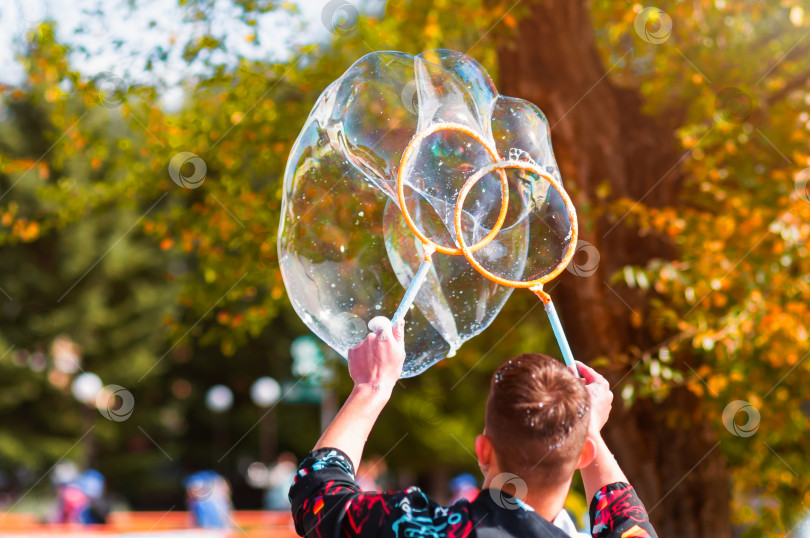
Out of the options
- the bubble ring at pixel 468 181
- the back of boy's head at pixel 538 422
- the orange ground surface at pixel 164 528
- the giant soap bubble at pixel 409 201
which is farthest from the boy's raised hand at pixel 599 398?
the orange ground surface at pixel 164 528

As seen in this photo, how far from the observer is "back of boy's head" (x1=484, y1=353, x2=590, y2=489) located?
151cm

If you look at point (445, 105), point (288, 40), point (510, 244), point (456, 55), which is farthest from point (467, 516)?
point (288, 40)

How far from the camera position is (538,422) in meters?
1.51

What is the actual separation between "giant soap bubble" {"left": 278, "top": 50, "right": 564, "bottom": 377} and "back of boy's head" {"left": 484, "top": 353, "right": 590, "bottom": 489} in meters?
0.95

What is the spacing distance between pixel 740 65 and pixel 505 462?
16.6 feet

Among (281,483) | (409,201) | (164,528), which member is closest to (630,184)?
(409,201)

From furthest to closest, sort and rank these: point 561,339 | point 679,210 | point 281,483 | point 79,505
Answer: point 281,483 < point 79,505 < point 679,210 < point 561,339

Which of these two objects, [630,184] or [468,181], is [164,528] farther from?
[468,181]

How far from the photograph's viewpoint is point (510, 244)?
2654mm

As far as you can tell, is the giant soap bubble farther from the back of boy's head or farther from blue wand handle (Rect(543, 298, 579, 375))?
the back of boy's head

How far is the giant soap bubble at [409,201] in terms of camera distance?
8.54ft

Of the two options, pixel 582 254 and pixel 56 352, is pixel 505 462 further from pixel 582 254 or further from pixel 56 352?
pixel 56 352

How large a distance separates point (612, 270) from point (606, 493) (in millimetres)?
3848

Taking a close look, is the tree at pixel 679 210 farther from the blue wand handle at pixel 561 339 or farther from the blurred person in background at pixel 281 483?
the blurred person in background at pixel 281 483
